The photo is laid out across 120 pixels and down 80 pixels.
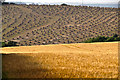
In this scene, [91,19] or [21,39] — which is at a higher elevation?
[91,19]

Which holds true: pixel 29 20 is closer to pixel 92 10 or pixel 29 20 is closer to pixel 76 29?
pixel 76 29

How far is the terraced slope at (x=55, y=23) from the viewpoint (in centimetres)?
4749

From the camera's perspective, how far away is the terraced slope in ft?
156

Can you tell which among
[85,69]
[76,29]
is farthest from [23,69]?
[76,29]

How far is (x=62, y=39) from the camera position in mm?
46312

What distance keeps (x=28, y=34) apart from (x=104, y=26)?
64.6 feet

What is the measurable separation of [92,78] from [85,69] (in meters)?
1.14

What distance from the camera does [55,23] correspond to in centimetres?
6025

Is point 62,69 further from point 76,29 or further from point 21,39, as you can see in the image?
point 76,29

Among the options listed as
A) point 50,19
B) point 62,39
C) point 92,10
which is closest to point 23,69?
point 62,39

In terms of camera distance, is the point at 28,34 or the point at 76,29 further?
the point at 76,29

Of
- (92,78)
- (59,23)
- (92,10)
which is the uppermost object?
(92,10)

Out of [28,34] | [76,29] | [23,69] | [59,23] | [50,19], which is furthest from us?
[50,19]

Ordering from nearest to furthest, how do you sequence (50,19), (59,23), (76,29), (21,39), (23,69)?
(23,69)
(21,39)
(76,29)
(59,23)
(50,19)
